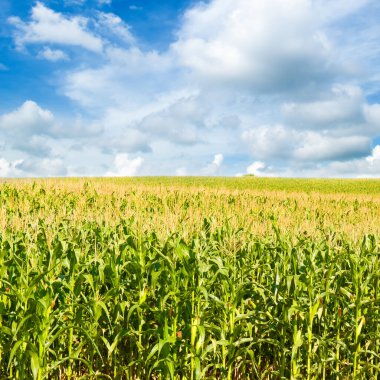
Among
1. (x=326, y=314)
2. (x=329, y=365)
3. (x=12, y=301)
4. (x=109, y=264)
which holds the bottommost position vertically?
(x=329, y=365)

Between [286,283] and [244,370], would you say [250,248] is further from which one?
[244,370]

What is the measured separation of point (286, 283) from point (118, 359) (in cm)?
269

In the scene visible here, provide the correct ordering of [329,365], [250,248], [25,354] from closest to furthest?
[25,354], [329,365], [250,248]

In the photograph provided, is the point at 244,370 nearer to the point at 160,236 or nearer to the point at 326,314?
the point at 326,314

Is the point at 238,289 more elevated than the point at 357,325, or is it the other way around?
the point at 238,289

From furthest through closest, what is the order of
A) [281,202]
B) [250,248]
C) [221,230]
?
[281,202], [221,230], [250,248]

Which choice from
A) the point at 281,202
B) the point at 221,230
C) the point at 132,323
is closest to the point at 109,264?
the point at 132,323

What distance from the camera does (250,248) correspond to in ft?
23.4

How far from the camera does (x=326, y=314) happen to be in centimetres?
630

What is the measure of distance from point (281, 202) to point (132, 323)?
19.7 m

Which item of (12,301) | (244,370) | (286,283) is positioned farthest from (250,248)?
(12,301)

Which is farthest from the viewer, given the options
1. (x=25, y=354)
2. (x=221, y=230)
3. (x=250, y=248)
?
(x=221, y=230)

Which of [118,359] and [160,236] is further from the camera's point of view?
[160,236]

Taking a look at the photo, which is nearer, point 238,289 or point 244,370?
point 238,289
